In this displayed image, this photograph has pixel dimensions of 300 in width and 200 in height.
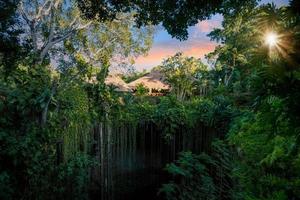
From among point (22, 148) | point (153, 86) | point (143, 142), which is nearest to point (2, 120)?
point (22, 148)

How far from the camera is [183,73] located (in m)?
18.6

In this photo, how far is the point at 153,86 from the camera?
68.5 feet

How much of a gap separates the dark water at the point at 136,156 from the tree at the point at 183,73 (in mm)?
10284

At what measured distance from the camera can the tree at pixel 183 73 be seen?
1866 cm

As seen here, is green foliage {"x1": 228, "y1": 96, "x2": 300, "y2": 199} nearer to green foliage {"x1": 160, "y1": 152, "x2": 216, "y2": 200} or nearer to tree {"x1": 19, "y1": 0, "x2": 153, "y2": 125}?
green foliage {"x1": 160, "y1": 152, "x2": 216, "y2": 200}

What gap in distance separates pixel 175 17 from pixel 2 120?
3169 millimetres

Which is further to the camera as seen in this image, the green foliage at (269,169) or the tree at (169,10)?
the tree at (169,10)

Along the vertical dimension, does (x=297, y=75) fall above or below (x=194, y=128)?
above

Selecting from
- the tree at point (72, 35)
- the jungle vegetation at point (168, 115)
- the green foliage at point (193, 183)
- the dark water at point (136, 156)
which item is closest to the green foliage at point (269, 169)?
the jungle vegetation at point (168, 115)

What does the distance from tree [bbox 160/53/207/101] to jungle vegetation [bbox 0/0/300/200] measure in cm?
924

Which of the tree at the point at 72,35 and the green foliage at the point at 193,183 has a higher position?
the tree at the point at 72,35

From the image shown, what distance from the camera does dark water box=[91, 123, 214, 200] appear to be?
281 inches

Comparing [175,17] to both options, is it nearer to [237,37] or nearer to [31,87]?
[31,87]

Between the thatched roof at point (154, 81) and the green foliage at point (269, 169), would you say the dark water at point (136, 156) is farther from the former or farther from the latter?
the thatched roof at point (154, 81)
